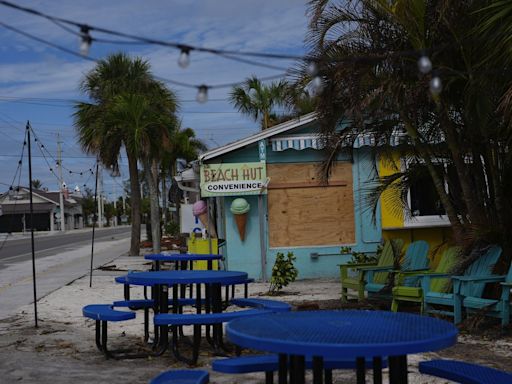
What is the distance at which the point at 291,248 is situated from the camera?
15.7 m

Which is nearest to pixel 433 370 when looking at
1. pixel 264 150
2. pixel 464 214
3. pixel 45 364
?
pixel 45 364

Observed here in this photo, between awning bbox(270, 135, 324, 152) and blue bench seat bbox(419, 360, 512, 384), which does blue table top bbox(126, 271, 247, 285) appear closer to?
blue bench seat bbox(419, 360, 512, 384)

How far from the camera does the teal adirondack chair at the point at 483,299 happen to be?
26.8 feet

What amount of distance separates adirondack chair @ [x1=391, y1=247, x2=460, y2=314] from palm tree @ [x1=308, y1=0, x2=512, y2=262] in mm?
305

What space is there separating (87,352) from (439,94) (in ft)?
17.4

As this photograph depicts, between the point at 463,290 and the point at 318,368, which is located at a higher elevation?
the point at 318,368

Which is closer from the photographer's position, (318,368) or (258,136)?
(318,368)

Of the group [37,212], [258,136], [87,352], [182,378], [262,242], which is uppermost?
[258,136]

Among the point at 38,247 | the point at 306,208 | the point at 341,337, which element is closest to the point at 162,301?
the point at 341,337

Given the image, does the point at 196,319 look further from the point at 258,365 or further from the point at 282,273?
the point at 282,273

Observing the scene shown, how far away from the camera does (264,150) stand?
51.1 feet

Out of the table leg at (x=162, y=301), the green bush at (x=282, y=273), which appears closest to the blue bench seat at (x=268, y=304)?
the table leg at (x=162, y=301)

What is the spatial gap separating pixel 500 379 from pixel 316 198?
11.4 m

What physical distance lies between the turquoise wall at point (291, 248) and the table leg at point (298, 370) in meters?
11.5
